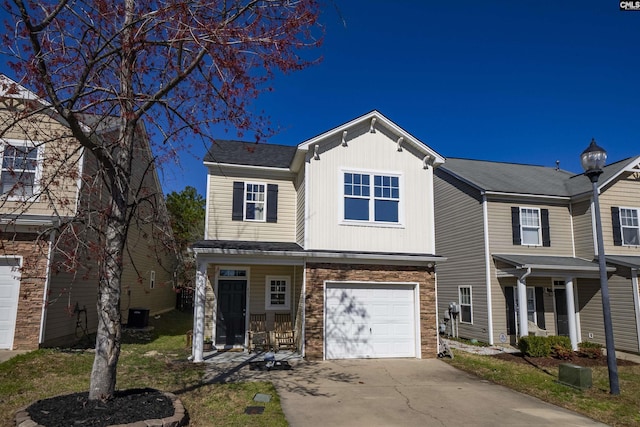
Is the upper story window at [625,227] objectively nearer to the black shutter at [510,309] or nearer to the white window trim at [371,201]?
the black shutter at [510,309]

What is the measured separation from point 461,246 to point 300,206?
25.4 ft

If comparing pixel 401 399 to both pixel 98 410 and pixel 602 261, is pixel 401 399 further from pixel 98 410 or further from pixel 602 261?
pixel 602 261

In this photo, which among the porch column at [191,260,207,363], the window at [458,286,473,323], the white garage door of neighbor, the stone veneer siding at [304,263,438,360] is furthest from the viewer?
the window at [458,286,473,323]

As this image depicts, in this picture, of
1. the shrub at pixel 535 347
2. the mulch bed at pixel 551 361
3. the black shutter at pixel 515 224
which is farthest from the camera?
the black shutter at pixel 515 224

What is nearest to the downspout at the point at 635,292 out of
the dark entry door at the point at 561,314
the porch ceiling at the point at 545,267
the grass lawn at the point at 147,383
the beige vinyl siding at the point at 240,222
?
the porch ceiling at the point at 545,267

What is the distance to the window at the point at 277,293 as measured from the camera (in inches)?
554

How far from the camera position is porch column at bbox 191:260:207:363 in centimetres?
1095

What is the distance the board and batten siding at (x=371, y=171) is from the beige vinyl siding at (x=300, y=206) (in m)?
0.50

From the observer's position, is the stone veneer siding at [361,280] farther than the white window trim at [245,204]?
No

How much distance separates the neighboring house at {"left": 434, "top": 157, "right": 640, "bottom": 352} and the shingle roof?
24.2 feet

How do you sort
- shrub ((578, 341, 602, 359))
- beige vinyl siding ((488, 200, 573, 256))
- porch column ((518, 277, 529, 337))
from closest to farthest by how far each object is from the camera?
1. shrub ((578, 341, 602, 359))
2. porch column ((518, 277, 529, 337))
3. beige vinyl siding ((488, 200, 573, 256))

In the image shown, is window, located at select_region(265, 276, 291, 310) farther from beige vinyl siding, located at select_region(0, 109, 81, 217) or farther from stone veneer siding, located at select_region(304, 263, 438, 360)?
beige vinyl siding, located at select_region(0, 109, 81, 217)

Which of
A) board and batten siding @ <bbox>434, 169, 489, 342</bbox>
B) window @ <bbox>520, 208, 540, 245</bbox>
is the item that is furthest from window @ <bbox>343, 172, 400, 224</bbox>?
window @ <bbox>520, 208, 540, 245</bbox>

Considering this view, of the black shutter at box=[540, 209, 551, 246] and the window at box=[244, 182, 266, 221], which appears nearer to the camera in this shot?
the window at box=[244, 182, 266, 221]
